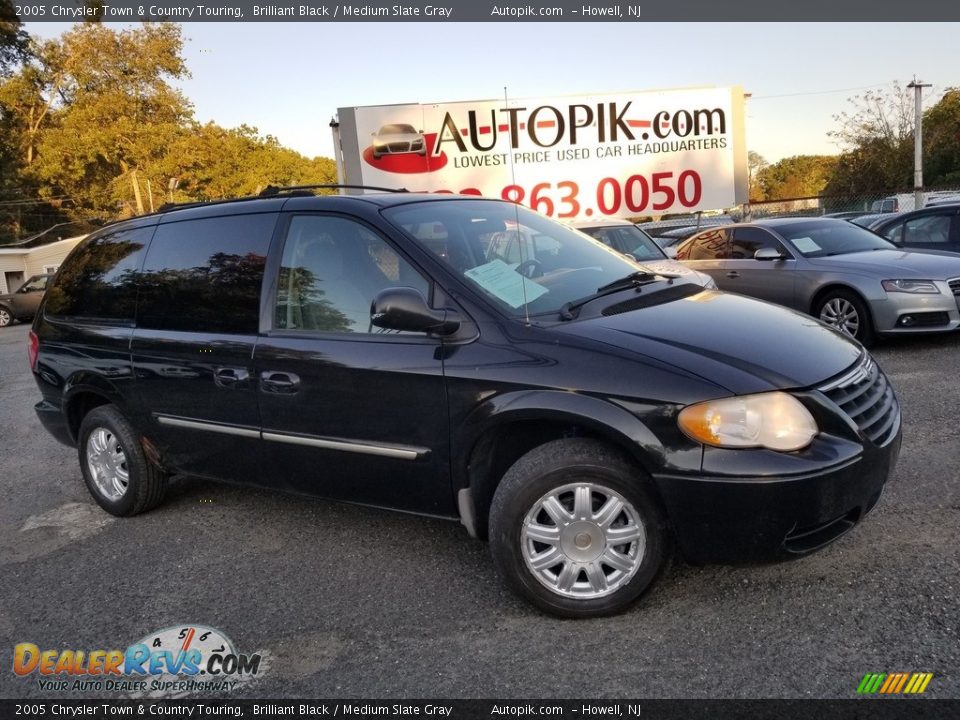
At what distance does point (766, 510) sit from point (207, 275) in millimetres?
2865

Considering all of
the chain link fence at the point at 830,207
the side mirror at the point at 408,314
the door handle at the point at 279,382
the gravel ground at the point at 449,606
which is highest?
the chain link fence at the point at 830,207

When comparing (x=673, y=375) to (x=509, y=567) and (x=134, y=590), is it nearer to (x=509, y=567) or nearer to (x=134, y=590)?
(x=509, y=567)

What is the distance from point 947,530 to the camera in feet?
11.4

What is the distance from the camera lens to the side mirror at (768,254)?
326 inches

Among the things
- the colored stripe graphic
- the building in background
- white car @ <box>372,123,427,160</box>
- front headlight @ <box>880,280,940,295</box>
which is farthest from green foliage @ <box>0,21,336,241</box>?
the colored stripe graphic

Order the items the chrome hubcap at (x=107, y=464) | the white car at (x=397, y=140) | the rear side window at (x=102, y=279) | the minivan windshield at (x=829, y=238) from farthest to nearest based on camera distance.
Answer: the white car at (x=397, y=140), the minivan windshield at (x=829, y=238), the chrome hubcap at (x=107, y=464), the rear side window at (x=102, y=279)

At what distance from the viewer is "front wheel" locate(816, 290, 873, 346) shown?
7.74 metres

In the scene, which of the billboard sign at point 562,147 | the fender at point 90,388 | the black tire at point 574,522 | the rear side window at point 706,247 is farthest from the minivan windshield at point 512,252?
the billboard sign at point 562,147

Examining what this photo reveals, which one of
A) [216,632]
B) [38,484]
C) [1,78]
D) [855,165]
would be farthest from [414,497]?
[1,78]

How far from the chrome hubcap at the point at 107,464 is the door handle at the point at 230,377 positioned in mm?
1106

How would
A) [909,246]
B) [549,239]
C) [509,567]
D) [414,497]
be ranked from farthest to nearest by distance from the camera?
[909,246] < [549,239] < [414,497] < [509,567]

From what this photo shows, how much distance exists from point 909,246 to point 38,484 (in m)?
9.40

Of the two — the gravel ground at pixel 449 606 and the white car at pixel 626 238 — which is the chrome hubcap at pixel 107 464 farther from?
the white car at pixel 626 238
